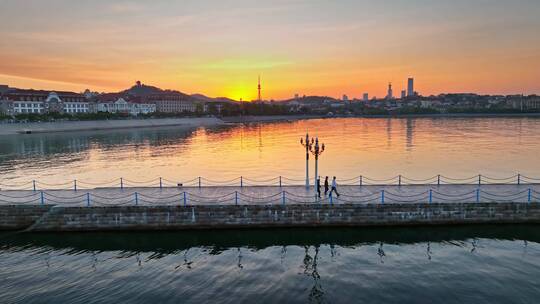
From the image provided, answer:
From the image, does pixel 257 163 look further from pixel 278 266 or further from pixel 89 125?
pixel 89 125

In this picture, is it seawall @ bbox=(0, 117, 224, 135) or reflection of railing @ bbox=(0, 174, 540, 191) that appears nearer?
reflection of railing @ bbox=(0, 174, 540, 191)

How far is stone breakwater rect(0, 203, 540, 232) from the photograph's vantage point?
2092 cm

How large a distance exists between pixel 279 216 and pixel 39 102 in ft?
552

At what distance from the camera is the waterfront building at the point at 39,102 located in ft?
475

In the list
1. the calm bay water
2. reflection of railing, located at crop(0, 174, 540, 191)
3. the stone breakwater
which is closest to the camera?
the stone breakwater

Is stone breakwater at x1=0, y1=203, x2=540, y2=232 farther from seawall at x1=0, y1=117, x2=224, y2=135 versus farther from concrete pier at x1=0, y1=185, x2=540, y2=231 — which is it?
seawall at x1=0, y1=117, x2=224, y2=135

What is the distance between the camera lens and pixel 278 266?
17.1 m

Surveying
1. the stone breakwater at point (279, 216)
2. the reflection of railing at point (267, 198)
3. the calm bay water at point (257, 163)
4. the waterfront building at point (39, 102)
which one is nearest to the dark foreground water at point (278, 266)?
the stone breakwater at point (279, 216)

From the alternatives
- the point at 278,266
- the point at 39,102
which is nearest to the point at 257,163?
the point at 278,266

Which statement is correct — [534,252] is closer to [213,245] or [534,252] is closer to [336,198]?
[336,198]

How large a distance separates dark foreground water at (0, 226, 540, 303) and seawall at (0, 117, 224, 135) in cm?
10329

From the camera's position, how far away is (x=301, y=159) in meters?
50.5

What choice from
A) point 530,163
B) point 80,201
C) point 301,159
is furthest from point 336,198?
point 530,163

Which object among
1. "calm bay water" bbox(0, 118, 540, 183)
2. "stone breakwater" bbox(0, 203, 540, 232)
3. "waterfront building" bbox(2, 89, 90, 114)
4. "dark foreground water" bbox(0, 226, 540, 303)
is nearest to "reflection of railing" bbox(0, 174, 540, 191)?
"calm bay water" bbox(0, 118, 540, 183)
